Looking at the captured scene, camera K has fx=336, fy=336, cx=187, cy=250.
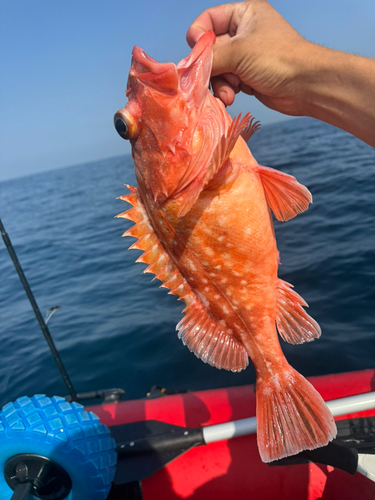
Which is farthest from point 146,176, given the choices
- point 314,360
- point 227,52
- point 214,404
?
point 314,360

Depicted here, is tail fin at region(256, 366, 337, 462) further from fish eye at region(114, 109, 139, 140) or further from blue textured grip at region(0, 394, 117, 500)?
fish eye at region(114, 109, 139, 140)

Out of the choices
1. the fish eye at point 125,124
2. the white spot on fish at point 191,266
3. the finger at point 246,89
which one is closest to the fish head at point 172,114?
the fish eye at point 125,124

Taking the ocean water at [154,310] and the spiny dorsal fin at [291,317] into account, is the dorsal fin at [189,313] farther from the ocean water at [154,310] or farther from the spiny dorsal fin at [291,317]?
the ocean water at [154,310]

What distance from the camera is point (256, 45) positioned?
2152 millimetres

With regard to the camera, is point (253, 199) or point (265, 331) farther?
point (265, 331)

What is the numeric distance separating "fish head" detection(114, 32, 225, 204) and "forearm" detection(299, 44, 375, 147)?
69 cm

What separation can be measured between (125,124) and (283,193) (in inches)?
40.2

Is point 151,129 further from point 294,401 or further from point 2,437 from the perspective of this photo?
point 2,437

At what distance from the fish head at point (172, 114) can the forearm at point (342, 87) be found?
692mm

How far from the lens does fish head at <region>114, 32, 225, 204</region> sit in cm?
187

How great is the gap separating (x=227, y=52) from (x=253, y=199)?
98cm

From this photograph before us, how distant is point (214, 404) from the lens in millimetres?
3516

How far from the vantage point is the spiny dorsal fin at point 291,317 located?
2.15 meters

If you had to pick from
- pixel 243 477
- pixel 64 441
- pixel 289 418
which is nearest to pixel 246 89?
pixel 289 418
